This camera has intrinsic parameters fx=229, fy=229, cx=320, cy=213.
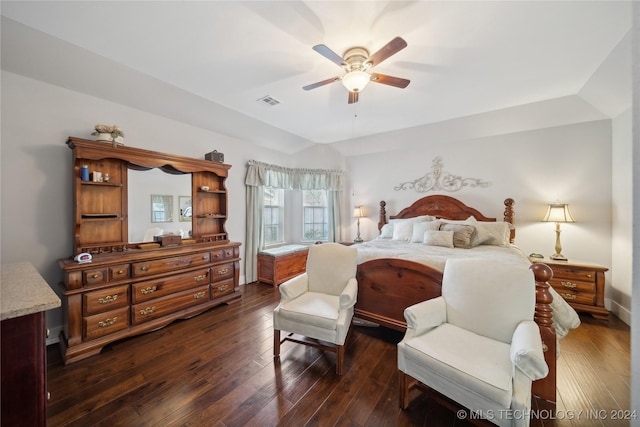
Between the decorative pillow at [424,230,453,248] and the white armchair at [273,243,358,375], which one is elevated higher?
the decorative pillow at [424,230,453,248]

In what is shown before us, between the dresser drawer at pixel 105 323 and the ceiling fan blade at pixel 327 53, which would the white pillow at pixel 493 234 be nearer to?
the ceiling fan blade at pixel 327 53

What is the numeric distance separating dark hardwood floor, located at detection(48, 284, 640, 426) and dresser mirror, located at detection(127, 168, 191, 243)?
1272mm

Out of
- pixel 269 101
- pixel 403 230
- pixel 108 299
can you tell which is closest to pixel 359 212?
pixel 403 230

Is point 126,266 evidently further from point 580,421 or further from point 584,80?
point 584,80

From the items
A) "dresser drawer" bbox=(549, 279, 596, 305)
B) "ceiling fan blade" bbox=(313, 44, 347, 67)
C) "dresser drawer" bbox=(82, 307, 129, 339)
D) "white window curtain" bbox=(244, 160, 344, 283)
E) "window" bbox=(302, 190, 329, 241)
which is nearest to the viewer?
"ceiling fan blade" bbox=(313, 44, 347, 67)

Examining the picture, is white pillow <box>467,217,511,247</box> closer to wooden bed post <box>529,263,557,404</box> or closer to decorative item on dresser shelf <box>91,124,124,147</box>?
wooden bed post <box>529,263,557,404</box>

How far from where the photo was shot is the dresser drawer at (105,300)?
6.98 feet

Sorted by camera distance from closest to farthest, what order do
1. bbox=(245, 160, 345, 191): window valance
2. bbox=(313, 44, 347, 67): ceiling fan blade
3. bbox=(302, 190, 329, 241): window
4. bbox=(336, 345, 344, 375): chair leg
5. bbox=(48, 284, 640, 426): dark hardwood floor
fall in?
bbox=(48, 284, 640, 426): dark hardwood floor
bbox=(313, 44, 347, 67): ceiling fan blade
bbox=(336, 345, 344, 375): chair leg
bbox=(245, 160, 345, 191): window valance
bbox=(302, 190, 329, 241): window

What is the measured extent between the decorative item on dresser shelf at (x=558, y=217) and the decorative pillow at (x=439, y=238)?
1426mm

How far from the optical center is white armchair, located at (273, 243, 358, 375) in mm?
1933

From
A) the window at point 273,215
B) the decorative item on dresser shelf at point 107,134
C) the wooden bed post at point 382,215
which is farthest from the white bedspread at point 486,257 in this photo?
the decorative item on dresser shelf at point 107,134

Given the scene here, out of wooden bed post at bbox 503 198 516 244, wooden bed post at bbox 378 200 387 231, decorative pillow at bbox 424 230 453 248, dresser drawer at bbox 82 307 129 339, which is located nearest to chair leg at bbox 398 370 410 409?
decorative pillow at bbox 424 230 453 248

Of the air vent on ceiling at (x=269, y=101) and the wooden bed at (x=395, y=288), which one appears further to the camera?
the air vent on ceiling at (x=269, y=101)

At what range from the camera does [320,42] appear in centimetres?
202
